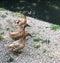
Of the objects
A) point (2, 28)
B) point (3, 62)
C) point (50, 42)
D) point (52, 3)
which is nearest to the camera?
point (3, 62)

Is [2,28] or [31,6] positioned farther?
[31,6]

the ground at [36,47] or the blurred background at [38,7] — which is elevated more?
the ground at [36,47]

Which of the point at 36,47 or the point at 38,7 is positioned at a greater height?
the point at 36,47

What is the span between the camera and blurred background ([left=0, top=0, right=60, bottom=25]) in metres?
20.9

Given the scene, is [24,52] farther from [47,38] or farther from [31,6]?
[31,6]

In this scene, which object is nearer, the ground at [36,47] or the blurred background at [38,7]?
the ground at [36,47]

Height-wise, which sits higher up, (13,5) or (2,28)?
(2,28)

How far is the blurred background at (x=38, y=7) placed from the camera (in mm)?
20859

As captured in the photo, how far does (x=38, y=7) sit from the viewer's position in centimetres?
2388

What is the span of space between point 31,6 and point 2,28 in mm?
12523

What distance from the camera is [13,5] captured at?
2422cm

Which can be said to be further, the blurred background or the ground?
the blurred background

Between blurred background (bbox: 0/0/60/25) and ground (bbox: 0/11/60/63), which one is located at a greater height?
ground (bbox: 0/11/60/63)

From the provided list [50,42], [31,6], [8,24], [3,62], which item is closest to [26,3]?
[31,6]
